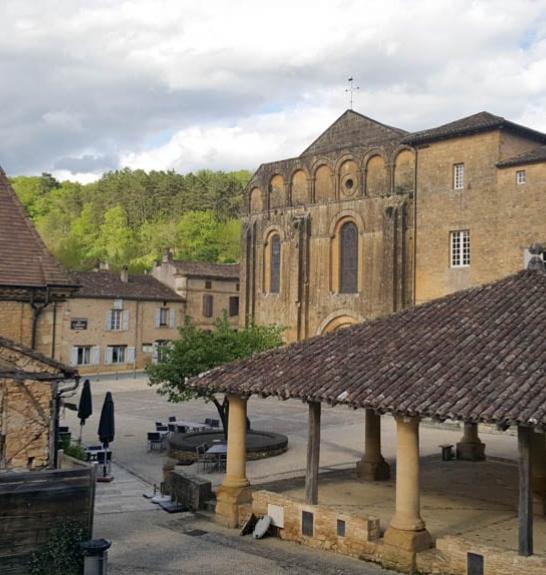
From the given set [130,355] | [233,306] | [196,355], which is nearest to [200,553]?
[196,355]

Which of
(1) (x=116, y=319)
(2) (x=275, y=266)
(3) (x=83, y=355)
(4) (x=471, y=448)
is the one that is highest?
(2) (x=275, y=266)

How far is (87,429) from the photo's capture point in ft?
82.9

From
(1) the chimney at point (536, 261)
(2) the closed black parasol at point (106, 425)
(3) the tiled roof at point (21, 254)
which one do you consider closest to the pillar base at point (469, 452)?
(1) the chimney at point (536, 261)

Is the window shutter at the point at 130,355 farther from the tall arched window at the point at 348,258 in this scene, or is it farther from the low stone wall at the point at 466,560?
the low stone wall at the point at 466,560

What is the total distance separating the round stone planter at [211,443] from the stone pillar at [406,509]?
31.7 ft

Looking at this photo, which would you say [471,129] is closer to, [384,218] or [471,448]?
[384,218]

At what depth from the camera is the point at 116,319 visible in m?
45.7

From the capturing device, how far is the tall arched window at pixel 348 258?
117ft

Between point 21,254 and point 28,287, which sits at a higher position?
point 21,254

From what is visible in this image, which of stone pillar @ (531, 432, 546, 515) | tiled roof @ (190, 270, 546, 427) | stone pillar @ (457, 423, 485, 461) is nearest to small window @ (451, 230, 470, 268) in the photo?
stone pillar @ (457, 423, 485, 461)

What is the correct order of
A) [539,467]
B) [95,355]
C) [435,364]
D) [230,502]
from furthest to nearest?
1. [95,355]
2. [539,467]
3. [230,502]
4. [435,364]

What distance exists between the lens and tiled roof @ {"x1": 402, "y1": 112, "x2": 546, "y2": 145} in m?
28.4

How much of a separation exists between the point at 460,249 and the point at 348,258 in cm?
762

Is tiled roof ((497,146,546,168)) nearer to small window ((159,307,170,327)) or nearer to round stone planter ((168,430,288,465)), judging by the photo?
round stone planter ((168,430,288,465))
